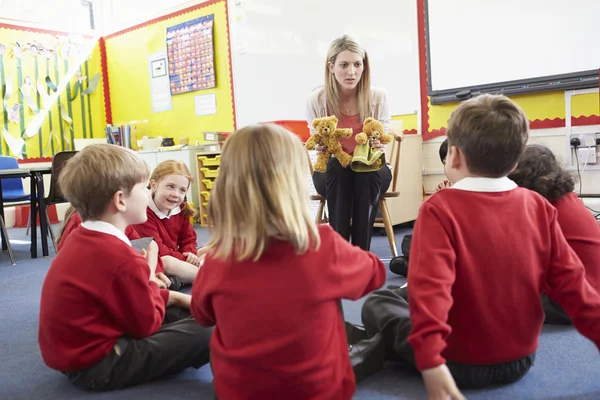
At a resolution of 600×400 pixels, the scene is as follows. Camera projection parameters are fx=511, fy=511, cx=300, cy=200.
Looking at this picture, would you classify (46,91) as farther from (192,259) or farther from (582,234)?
(582,234)

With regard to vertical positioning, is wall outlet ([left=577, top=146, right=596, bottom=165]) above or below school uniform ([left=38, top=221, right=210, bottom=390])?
above

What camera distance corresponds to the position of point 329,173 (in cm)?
216

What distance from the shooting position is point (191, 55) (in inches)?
189

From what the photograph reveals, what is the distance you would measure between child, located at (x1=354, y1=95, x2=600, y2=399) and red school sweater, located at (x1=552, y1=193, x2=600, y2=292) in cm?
30

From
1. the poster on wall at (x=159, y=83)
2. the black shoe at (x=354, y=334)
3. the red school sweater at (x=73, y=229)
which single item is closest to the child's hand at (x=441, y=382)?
the black shoe at (x=354, y=334)

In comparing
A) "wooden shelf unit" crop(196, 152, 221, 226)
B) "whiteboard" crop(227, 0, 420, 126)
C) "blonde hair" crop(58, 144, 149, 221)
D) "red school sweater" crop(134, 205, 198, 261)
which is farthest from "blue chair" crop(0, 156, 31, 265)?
"blonde hair" crop(58, 144, 149, 221)

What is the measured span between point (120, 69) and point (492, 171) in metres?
5.30

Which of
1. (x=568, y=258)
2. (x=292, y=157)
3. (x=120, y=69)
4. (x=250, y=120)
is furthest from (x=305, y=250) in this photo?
(x=120, y=69)

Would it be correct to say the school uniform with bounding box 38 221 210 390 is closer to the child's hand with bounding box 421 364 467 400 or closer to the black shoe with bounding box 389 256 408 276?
the child's hand with bounding box 421 364 467 400

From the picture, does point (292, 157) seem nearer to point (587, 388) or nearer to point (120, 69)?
point (587, 388)

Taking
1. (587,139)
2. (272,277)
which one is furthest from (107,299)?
(587,139)

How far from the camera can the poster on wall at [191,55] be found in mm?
4637

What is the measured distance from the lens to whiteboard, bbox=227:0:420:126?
3375 mm

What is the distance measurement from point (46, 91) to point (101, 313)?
4.81 m
